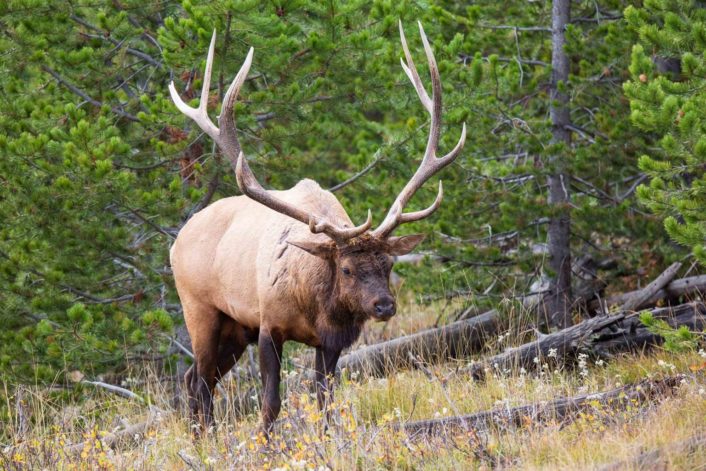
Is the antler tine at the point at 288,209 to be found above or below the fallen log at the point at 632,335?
above

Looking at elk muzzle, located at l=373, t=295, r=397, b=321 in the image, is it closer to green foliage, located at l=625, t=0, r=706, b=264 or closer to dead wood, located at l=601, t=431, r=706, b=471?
green foliage, located at l=625, t=0, r=706, b=264

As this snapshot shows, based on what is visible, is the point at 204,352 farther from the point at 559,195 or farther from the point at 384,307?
the point at 559,195

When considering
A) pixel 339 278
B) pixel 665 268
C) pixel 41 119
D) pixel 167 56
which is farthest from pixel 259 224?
pixel 665 268

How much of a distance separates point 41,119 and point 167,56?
1332 millimetres

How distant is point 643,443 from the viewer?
4691 mm

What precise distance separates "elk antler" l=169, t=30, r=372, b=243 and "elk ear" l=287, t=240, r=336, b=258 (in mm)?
98

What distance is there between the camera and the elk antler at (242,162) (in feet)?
21.0

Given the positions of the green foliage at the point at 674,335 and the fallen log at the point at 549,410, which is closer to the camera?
the fallen log at the point at 549,410

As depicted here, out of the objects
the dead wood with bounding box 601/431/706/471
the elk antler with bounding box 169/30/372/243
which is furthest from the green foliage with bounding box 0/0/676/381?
the dead wood with bounding box 601/431/706/471

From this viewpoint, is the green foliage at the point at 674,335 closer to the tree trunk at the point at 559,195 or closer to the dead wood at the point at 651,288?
the dead wood at the point at 651,288

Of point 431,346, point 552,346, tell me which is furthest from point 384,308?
point 431,346

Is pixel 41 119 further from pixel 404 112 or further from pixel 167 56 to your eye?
pixel 404 112

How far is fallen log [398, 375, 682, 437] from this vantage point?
222 inches

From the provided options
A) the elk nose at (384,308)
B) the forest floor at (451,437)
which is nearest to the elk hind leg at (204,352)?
the forest floor at (451,437)
